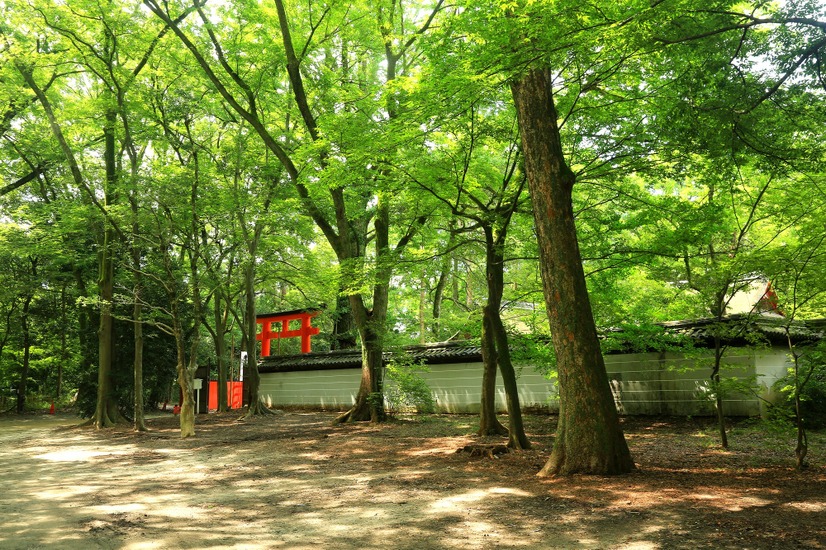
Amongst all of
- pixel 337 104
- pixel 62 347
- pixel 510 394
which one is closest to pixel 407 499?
pixel 510 394

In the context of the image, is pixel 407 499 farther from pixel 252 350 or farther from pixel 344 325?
pixel 344 325

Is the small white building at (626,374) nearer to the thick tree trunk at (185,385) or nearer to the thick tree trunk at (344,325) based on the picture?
the thick tree trunk at (344,325)

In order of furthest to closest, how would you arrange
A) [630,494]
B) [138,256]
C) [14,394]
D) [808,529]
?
[14,394] < [138,256] < [630,494] < [808,529]

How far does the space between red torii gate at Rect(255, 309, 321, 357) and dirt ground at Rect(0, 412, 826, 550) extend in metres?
11.2

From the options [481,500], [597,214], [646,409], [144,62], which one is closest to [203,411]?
[144,62]

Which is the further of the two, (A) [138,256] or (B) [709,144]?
(A) [138,256]

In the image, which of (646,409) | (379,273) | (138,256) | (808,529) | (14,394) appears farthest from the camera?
(14,394)

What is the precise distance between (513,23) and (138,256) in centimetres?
1377

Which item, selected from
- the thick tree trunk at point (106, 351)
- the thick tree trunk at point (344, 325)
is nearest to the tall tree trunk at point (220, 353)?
the thick tree trunk at point (344, 325)

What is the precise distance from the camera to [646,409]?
13828 mm

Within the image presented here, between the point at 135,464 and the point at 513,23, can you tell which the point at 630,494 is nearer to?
the point at 513,23

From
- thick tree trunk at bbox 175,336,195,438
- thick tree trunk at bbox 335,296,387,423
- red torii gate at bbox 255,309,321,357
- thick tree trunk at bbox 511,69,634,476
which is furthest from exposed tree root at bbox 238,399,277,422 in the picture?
thick tree trunk at bbox 511,69,634,476

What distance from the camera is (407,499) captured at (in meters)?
5.98

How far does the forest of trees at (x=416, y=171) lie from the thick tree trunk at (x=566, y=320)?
26 millimetres
